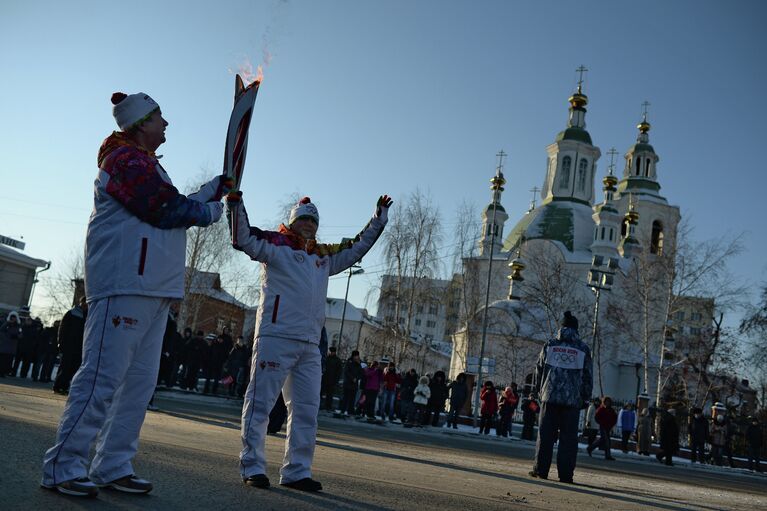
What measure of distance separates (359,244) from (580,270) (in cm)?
5946

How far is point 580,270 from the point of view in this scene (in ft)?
209

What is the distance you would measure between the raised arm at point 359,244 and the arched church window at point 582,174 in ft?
224

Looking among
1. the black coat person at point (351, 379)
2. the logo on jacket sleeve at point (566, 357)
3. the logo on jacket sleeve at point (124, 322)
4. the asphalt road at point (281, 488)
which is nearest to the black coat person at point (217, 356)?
the black coat person at point (351, 379)

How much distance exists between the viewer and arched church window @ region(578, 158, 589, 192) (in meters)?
72.5

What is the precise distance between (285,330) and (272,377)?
34 centimetres

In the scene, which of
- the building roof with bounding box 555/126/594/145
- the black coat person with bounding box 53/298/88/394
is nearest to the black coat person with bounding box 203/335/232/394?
the black coat person with bounding box 53/298/88/394

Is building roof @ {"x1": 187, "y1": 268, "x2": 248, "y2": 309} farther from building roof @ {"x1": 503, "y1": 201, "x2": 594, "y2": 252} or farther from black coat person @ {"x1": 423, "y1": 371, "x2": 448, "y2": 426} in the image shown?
building roof @ {"x1": 503, "y1": 201, "x2": 594, "y2": 252}

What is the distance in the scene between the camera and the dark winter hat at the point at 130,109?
4664 millimetres

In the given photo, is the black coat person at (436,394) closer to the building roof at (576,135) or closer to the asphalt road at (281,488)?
the asphalt road at (281,488)

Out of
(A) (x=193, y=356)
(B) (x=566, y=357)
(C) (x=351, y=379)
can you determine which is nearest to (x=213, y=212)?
(B) (x=566, y=357)

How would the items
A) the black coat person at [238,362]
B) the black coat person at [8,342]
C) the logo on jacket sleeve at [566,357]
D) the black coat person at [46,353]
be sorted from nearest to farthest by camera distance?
the logo on jacket sleeve at [566,357] → the black coat person at [8,342] → the black coat person at [46,353] → the black coat person at [238,362]

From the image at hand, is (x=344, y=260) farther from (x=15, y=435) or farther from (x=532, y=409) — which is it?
(x=532, y=409)

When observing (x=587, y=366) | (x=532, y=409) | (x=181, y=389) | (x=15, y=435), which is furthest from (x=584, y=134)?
(x=15, y=435)

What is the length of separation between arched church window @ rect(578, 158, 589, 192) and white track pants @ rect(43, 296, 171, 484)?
70.6m
